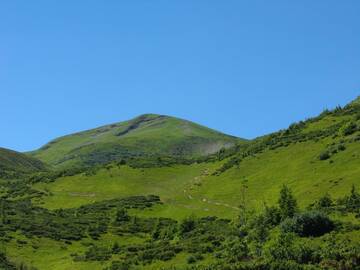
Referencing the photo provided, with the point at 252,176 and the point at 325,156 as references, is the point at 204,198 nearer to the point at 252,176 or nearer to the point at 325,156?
the point at 252,176

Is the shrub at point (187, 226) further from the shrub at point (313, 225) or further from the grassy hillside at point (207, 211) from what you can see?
the shrub at point (313, 225)

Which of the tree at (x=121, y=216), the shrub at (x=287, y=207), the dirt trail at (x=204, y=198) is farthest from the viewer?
the dirt trail at (x=204, y=198)

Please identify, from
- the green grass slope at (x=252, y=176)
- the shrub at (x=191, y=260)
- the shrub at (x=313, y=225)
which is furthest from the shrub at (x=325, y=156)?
the shrub at (x=191, y=260)

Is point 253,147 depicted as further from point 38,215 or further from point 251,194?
point 38,215

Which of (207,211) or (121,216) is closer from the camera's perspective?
(207,211)

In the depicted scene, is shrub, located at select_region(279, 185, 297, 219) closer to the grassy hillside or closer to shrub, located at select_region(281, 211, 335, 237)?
the grassy hillside

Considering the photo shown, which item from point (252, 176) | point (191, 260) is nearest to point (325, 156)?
point (252, 176)

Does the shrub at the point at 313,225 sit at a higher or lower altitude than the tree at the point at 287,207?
lower

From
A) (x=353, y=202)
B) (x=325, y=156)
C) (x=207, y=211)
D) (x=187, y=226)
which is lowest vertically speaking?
(x=187, y=226)

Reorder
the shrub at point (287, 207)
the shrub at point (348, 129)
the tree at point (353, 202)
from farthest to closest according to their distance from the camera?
1. the shrub at point (348, 129)
2. the shrub at point (287, 207)
3. the tree at point (353, 202)

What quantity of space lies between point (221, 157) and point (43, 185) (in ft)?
133

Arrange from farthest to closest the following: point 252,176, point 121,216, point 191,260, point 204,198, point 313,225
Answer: point 252,176 → point 204,198 → point 121,216 → point 191,260 → point 313,225

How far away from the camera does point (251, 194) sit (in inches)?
3782

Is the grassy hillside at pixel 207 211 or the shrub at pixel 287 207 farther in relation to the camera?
the shrub at pixel 287 207
